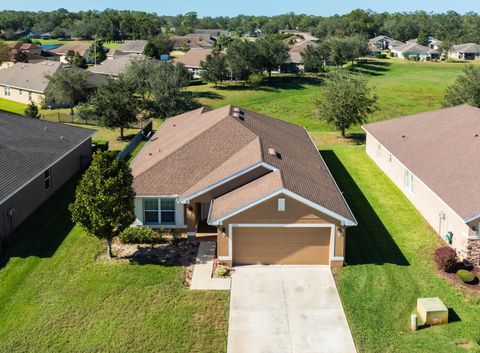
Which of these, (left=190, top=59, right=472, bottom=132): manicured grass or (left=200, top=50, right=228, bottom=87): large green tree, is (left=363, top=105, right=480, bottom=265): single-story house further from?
(left=200, top=50, right=228, bottom=87): large green tree

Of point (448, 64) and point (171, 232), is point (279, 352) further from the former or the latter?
point (448, 64)

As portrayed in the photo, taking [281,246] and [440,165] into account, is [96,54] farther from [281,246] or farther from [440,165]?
[281,246]

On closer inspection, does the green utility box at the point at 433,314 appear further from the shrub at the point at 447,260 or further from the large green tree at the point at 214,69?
the large green tree at the point at 214,69

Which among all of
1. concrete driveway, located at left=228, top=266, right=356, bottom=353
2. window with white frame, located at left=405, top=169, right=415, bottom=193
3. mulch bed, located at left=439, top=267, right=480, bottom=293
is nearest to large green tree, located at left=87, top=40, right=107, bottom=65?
window with white frame, located at left=405, top=169, right=415, bottom=193

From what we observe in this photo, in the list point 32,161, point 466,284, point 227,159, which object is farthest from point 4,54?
point 466,284

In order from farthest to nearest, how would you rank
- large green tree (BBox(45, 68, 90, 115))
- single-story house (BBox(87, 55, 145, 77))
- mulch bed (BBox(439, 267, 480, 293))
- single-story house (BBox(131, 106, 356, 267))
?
1. single-story house (BBox(87, 55, 145, 77))
2. large green tree (BBox(45, 68, 90, 115))
3. single-story house (BBox(131, 106, 356, 267))
4. mulch bed (BBox(439, 267, 480, 293))

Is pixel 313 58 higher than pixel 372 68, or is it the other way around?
pixel 313 58

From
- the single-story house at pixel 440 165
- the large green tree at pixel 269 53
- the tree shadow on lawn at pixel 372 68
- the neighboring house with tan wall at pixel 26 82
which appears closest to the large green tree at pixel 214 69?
the large green tree at pixel 269 53

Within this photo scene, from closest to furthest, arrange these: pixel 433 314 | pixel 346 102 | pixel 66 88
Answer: pixel 433 314 → pixel 346 102 → pixel 66 88
